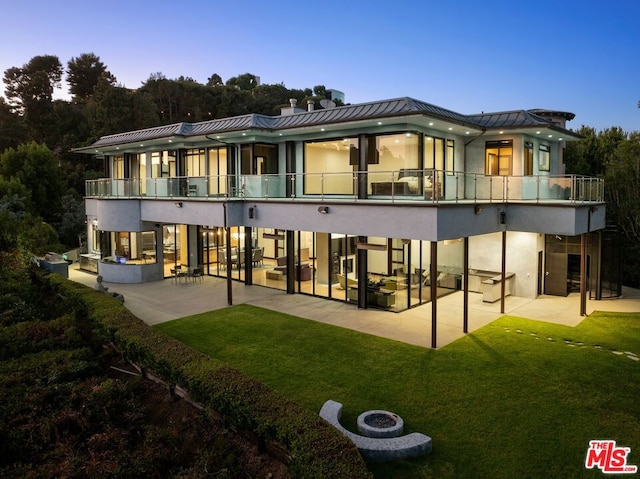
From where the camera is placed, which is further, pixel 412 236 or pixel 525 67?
pixel 525 67

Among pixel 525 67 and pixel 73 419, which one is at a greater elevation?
pixel 525 67

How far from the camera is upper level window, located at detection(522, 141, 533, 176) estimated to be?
19156mm

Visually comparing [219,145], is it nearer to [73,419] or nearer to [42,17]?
[73,419]

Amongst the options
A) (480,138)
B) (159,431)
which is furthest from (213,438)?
(480,138)

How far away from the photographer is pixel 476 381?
32.8 ft

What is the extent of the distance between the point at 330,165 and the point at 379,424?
40.2ft

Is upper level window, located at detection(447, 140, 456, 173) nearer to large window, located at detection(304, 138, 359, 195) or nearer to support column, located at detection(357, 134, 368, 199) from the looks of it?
support column, located at detection(357, 134, 368, 199)

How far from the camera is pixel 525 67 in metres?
84.8

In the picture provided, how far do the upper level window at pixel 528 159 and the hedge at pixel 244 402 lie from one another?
15.9m

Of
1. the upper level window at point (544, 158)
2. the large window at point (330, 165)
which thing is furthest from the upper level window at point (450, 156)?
the upper level window at point (544, 158)

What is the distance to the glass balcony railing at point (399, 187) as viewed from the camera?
1463 centimetres

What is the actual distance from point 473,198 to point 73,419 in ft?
41.6

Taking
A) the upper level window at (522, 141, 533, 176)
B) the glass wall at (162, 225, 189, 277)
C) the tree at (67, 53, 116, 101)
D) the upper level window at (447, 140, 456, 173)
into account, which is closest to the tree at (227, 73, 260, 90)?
the tree at (67, 53, 116, 101)

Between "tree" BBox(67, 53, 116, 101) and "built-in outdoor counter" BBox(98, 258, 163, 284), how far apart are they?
5388 centimetres
